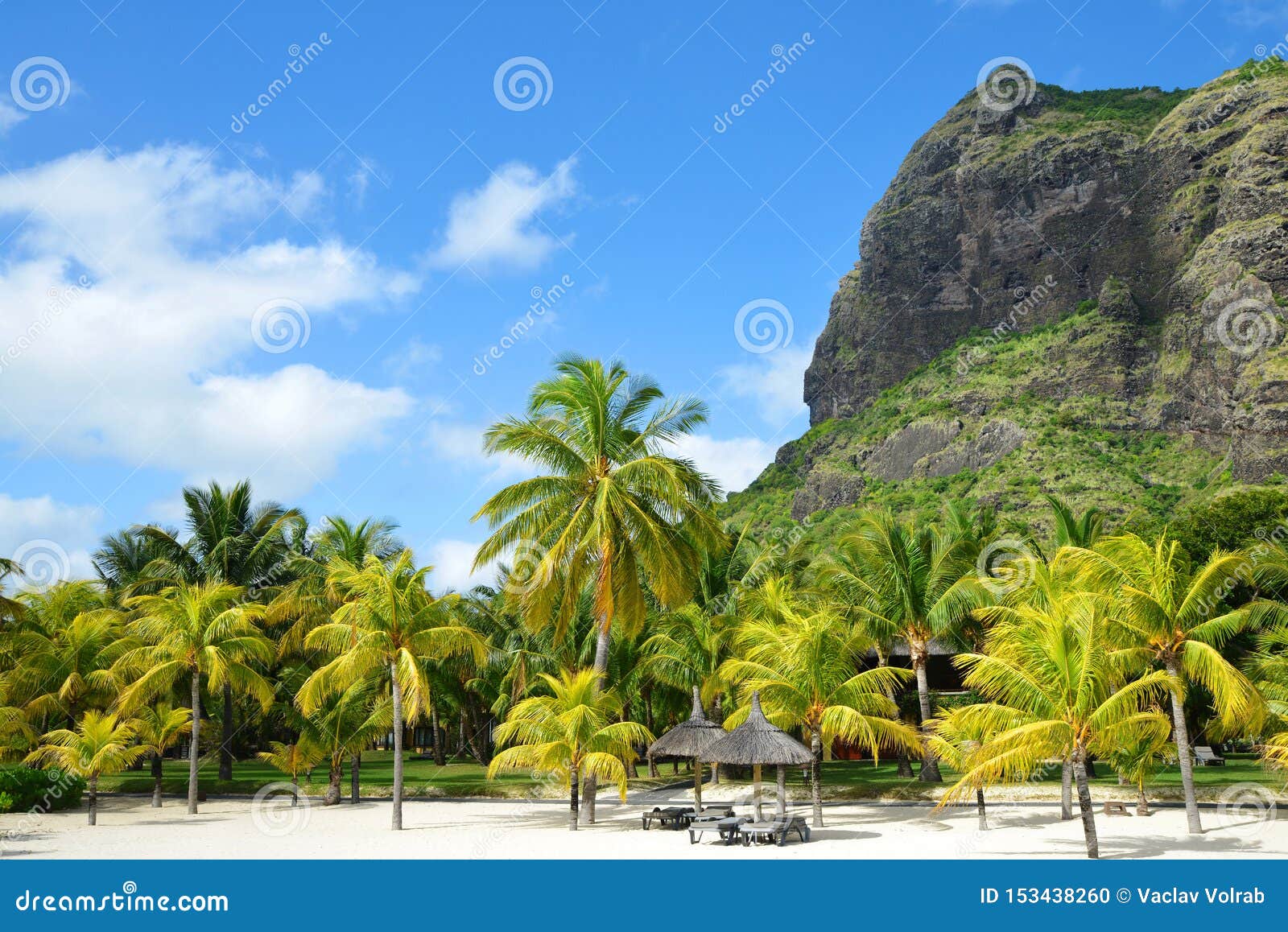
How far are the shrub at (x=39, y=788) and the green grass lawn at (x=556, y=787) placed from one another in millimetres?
3849

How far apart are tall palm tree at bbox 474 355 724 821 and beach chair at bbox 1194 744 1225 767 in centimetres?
1882

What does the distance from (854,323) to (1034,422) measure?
44.8 metres

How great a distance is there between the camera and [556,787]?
28594mm

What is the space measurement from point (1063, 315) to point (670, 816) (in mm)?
98506

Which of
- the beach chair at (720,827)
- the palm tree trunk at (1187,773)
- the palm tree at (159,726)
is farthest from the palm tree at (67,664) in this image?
the palm tree trunk at (1187,773)

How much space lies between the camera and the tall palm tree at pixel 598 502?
875 inches

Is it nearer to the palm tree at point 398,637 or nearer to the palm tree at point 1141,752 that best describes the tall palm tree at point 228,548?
the palm tree at point 398,637

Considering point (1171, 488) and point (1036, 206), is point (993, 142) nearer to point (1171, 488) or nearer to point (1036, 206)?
point (1036, 206)

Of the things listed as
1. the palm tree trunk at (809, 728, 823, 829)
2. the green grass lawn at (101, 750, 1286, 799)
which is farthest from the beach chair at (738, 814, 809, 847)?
the green grass lawn at (101, 750, 1286, 799)

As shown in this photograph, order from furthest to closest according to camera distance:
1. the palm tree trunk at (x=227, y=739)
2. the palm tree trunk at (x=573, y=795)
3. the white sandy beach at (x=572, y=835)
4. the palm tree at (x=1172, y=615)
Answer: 1. the palm tree trunk at (x=227, y=739)
2. the palm tree trunk at (x=573, y=795)
3. the palm tree at (x=1172, y=615)
4. the white sandy beach at (x=572, y=835)

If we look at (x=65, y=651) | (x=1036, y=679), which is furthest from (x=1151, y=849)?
(x=65, y=651)

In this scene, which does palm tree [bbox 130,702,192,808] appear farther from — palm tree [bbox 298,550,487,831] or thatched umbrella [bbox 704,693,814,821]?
thatched umbrella [bbox 704,693,814,821]

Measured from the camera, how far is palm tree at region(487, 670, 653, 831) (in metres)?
19.3

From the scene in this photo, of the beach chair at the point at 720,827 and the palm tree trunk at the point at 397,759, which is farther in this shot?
the palm tree trunk at the point at 397,759
